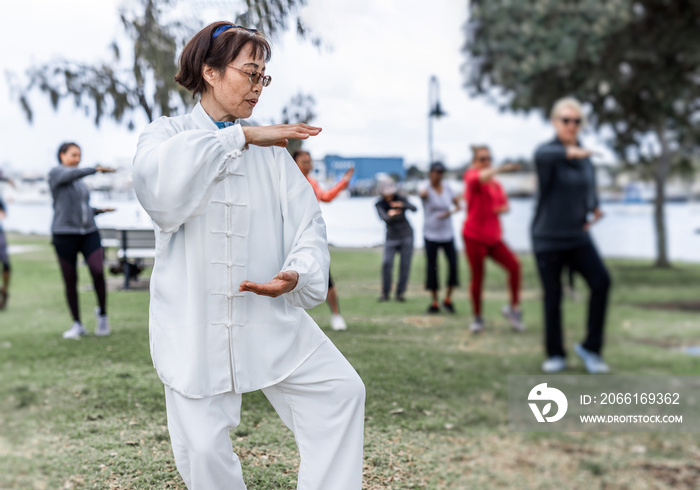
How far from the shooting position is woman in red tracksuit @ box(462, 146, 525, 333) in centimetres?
589

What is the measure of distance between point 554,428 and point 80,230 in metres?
3.81

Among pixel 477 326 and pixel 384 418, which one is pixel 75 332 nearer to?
pixel 384 418

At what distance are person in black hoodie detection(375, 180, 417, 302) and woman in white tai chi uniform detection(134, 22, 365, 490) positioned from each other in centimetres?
587

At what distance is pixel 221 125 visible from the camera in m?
1.74

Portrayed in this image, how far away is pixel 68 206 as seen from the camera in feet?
17.2

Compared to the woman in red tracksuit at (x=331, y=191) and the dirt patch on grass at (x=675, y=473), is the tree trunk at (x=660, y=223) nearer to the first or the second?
the woman in red tracksuit at (x=331, y=191)

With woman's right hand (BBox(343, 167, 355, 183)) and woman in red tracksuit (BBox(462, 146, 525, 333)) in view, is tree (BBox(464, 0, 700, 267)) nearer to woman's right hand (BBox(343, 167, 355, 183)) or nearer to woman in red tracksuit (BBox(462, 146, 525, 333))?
woman in red tracksuit (BBox(462, 146, 525, 333))

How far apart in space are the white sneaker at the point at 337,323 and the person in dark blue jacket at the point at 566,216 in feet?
5.01

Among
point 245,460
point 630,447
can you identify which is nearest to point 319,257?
point 245,460

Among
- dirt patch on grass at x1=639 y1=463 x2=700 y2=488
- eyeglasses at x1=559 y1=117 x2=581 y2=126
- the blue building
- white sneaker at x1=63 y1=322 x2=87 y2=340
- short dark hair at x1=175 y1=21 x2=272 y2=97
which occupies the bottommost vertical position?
dirt patch on grass at x1=639 y1=463 x2=700 y2=488

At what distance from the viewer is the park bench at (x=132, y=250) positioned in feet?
25.8

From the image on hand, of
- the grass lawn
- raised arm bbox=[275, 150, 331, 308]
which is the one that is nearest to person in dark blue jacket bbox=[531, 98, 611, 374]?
the grass lawn

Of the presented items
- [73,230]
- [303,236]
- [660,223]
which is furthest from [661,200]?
[303,236]

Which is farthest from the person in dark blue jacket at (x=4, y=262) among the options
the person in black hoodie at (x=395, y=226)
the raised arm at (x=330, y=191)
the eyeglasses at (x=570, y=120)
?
the eyeglasses at (x=570, y=120)
